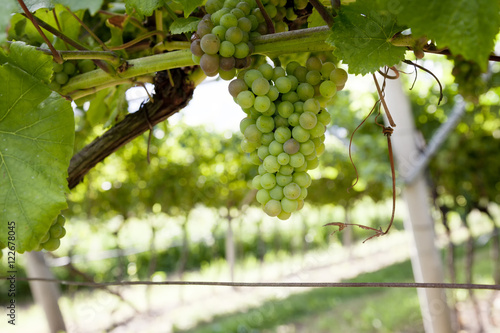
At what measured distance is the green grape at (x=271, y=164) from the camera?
521 mm

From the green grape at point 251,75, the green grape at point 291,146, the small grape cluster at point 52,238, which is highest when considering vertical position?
the green grape at point 251,75

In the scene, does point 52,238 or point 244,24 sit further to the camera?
point 52,238

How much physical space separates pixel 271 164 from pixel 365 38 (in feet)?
0.62

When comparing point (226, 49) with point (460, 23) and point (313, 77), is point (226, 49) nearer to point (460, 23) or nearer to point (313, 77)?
point (313, 77)

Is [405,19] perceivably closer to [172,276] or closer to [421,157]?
[421,157]

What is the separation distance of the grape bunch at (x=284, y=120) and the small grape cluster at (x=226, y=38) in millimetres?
23

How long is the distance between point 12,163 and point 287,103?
363 millimetres

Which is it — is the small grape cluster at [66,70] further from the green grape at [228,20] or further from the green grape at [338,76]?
the green grape at [338,76]

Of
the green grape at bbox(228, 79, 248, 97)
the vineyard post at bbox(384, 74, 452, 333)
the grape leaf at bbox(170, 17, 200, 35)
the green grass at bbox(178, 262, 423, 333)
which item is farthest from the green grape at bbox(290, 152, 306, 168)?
the green grass at bbox(178, 262, 423, 333)

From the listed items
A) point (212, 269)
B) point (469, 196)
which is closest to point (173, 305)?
point (212, 269)

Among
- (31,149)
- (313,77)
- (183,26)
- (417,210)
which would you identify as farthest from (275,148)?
(417,210)

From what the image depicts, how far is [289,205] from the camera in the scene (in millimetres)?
510

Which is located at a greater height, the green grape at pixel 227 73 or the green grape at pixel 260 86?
the green grape at pixel 227 73

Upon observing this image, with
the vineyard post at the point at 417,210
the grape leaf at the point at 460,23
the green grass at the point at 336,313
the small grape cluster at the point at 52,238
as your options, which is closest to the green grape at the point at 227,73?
the grape leaf at the point at 460,23
